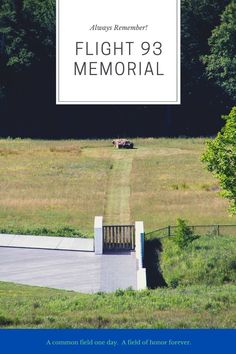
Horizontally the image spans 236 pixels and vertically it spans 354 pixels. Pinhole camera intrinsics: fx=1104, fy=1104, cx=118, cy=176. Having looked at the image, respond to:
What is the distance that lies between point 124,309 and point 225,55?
6489 centimetres

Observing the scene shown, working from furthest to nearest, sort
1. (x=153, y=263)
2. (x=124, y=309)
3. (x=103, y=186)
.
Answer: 1. (x=103, y=186)
2. (x=153, y=263)
3. (x=124, y=309)

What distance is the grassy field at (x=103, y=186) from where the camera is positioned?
2112 inches

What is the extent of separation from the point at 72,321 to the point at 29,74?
218ft

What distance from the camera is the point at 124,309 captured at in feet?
100

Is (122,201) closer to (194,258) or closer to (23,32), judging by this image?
(194,258)

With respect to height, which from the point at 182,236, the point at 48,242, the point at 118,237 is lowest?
the point at 48,242

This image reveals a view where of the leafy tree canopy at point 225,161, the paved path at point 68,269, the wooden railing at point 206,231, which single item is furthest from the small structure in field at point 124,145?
the leafy tree canopy at point 225,161

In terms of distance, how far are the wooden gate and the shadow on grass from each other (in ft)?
3.64

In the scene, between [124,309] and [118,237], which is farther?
[118,237]

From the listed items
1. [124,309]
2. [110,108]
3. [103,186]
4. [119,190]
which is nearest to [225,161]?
[124,309]

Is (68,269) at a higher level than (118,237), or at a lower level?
lower

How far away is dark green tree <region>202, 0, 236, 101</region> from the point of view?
303ft

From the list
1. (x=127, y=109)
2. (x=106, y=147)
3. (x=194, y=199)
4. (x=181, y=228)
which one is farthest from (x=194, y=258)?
(x=127, y=109)

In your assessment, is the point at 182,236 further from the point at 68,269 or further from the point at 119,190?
the point at 119,190
